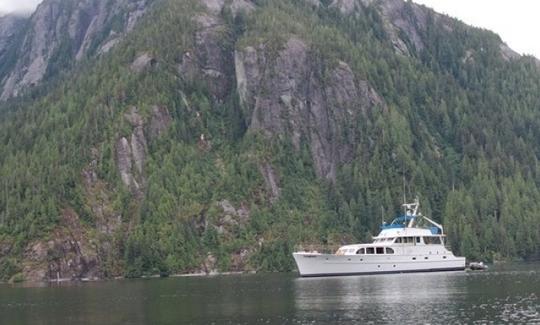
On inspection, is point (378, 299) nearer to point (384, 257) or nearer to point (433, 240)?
point (384, 257)

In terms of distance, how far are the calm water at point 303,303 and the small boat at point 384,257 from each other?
A: 54.8 feet

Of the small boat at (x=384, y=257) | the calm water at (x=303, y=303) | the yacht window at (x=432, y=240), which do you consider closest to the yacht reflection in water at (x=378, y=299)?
the calm water at (x=303, y=303)

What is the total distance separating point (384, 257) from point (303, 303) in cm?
7082

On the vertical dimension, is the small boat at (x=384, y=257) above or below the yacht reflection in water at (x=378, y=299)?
above

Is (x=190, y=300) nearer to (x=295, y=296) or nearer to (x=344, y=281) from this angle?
(x=295, y=296)

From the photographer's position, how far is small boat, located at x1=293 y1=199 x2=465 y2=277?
571 ft

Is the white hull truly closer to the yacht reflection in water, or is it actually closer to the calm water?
the yacht reflection in water

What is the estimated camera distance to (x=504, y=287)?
4875 inches

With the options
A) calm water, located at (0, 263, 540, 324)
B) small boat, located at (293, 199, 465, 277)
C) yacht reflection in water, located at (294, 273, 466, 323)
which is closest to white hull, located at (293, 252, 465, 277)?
small boat, located at (293, 199, 465, 277)

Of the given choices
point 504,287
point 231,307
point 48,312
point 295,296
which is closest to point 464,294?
point 504,287

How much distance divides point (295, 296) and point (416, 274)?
59445 millimetres

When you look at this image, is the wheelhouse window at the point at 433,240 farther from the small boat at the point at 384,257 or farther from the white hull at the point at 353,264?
the white hull at the point at 353,264

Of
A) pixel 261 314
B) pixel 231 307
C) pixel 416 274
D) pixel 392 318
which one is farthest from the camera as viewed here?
pixel 416 274

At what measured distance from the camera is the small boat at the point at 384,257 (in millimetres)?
174000
